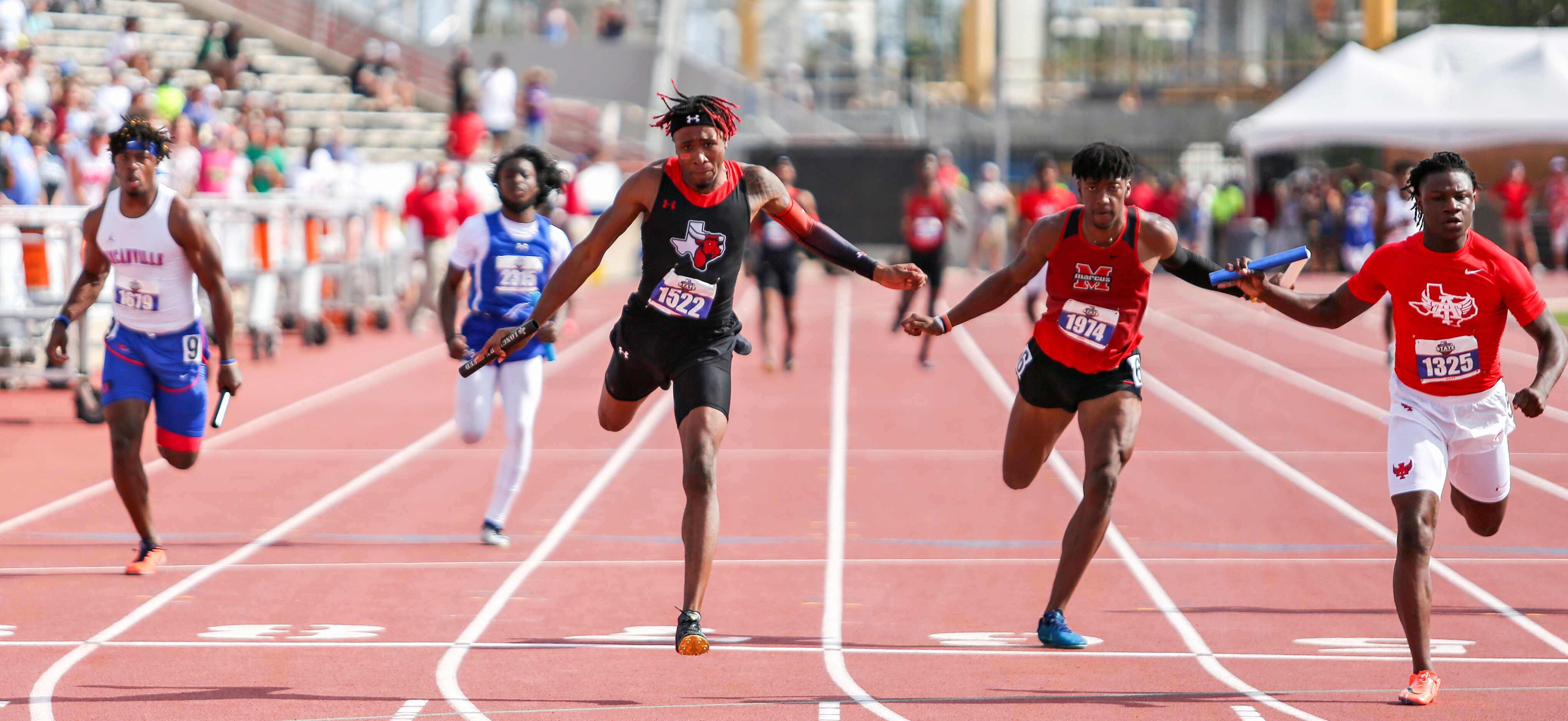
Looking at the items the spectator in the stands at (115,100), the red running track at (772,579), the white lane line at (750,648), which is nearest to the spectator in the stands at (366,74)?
the spectator in the stands at (115,100)

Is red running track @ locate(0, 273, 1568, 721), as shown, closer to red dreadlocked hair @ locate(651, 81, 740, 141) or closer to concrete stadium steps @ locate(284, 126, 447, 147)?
red dreadlocked hair @ locate(651, 81, 740, 141)

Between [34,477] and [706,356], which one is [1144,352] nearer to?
[34,477]

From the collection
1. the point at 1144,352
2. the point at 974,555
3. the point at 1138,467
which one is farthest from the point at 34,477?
the point at 1144,352

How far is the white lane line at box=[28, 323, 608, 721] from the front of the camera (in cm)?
625

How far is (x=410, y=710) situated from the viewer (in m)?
5.98

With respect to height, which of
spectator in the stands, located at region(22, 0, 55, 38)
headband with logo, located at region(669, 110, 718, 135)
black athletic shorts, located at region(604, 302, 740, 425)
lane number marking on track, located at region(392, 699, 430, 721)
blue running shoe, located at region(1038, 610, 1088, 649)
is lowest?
blue running shoe, located at region(1038, 610, 1088, 649)

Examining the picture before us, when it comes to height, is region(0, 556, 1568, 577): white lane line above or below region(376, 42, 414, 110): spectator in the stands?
below

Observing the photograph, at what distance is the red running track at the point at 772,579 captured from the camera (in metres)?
6.26

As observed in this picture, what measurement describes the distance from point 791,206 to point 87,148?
44.3 ft

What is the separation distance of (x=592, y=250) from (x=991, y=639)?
221cm

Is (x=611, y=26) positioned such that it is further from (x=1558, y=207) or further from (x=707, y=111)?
(x=707, y=111)

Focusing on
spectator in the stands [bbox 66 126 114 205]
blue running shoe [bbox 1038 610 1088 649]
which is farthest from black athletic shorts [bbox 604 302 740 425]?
spectator in the stands [bbox 66 126 114 205]

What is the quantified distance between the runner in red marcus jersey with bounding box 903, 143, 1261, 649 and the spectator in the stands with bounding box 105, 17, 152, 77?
1893cm

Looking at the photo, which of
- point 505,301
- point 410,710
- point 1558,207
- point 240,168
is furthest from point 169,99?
point 1558,207
